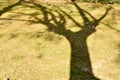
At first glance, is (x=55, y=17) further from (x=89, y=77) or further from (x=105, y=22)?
(x=89, y=77)

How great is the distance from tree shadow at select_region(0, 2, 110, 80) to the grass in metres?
0.19

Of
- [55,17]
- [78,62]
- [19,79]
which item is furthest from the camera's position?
[55,17]

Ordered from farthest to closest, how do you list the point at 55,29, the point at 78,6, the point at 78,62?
the point at 78,6 → the point at 55,29 → the point at 78,62

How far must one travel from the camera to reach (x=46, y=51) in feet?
32.4

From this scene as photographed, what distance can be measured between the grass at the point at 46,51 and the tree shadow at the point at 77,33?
187mm

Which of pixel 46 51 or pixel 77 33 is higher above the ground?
pixel 46 51

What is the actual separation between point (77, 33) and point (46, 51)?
2.65 meters

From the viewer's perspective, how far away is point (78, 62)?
357 inches

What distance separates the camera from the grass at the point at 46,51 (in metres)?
8.26

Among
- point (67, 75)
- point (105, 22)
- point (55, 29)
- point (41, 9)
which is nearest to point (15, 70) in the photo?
point (67, 75)

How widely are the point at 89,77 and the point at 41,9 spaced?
8.95 m

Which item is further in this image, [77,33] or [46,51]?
[77,33]

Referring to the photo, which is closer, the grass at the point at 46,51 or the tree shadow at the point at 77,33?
the grass at the point at 46,51

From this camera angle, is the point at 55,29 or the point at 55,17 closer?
the point at 55,29
